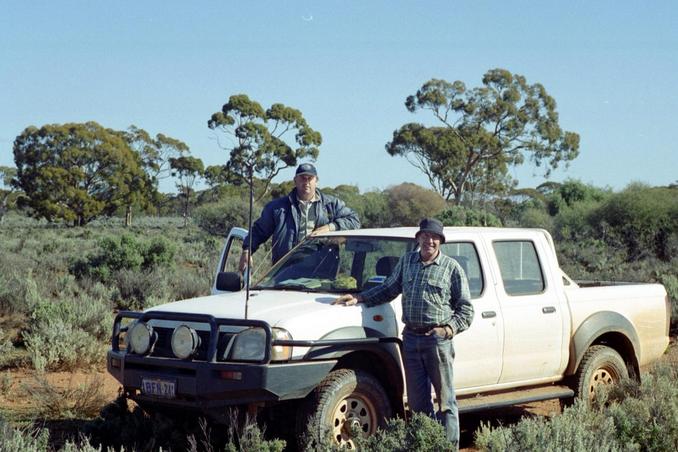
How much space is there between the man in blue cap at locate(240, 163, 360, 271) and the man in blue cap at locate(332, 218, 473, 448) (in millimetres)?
2100

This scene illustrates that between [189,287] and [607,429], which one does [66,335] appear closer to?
[189,287]

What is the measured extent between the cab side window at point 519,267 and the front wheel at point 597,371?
790 millimetres

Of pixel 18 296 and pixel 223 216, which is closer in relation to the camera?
pixel 18 296

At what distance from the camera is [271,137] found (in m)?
52.8

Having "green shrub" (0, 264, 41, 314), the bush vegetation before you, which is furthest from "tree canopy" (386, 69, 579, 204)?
"green shrub" (0, 264, 41, 314)

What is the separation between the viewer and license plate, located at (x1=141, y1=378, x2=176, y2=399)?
6.07 meters

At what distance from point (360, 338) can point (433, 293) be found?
0.57 metres

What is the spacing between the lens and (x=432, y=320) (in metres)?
6.20

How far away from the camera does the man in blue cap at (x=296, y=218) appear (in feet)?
27.6

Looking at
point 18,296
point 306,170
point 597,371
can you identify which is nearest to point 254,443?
point 306,170

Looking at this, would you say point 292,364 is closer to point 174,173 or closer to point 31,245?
point 31,245

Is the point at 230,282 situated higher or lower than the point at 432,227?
lower

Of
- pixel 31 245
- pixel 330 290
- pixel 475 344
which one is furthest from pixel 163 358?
pixel 31 245

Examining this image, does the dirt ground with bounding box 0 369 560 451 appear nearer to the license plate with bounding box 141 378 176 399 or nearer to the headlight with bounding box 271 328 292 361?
the license plate with bounding box 141 378 176 399
